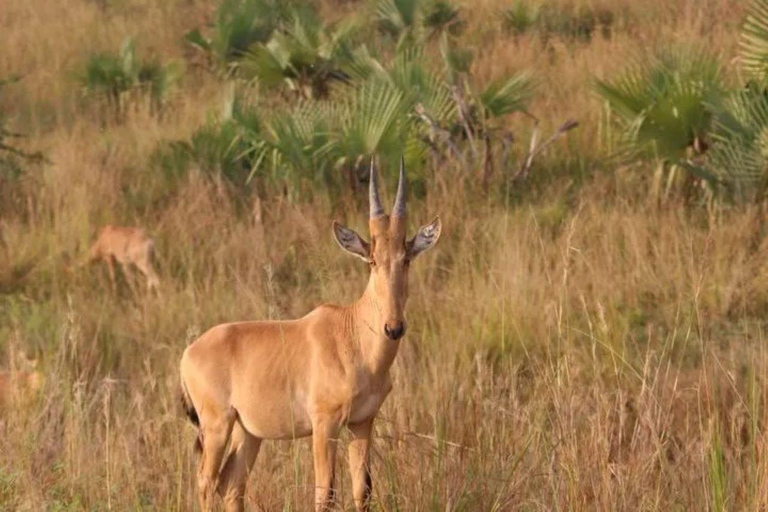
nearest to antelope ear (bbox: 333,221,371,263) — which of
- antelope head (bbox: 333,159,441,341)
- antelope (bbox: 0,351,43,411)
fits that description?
antelope head (bbox: 333,159,441,341)

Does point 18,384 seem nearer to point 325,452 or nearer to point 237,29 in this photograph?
point 325,452

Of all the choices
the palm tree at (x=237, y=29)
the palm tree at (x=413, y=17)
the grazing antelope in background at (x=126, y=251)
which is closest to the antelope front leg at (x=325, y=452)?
the grazing antelope in background at (x=126, y=251)

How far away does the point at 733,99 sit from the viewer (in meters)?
10.5

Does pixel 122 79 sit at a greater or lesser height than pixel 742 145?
lesser

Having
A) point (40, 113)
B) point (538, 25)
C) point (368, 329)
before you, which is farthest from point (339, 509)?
point (538, 25)

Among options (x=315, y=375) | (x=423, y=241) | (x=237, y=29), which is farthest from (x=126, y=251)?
(x=237, y=29)

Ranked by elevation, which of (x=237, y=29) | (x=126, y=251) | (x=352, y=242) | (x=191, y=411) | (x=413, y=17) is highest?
(x=352, y=242)

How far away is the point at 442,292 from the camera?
8891 mm

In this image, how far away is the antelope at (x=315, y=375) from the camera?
480 cm

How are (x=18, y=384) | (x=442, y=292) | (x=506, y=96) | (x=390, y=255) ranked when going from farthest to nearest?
1. (x=506, y=96)
2. (x=442, y=292)
3. (x=18, y=384)
4. (x=390, y=255)

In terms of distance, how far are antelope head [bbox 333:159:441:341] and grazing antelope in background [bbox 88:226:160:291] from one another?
497 cm

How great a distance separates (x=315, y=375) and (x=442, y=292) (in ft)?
12.8

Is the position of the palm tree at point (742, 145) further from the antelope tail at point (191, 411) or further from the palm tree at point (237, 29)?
the palm tree at point (237, 29)

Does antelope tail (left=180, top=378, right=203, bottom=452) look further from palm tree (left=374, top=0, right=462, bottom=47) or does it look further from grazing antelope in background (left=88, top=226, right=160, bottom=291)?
palm tree (left=374, top=0, right=462, bottom=47)
